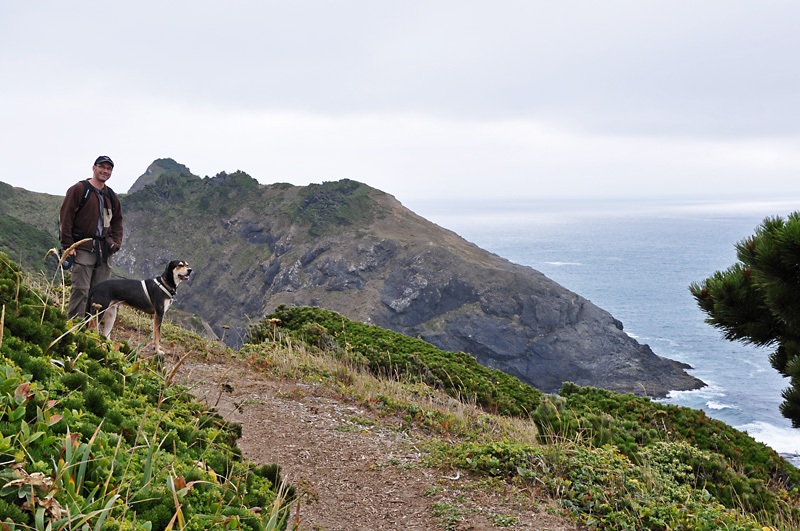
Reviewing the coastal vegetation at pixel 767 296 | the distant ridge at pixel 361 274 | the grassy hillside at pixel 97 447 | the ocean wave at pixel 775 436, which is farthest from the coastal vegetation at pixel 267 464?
Result: the distant ridge at pixel 361 274

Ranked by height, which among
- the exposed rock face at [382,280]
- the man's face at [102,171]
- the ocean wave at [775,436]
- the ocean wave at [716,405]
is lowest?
the ocean wave at [716,405]

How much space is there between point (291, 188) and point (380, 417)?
114200 millimetres

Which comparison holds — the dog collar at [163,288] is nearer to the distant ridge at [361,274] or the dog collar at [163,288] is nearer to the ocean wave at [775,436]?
the ocean wave at [775,436]

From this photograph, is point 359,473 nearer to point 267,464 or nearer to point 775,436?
point 267,464

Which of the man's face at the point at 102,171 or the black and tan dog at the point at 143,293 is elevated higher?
the man's face at the point at 102,171

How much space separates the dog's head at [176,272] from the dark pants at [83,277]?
829 mm

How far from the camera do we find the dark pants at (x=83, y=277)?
702cm

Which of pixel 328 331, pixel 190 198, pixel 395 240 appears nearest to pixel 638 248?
pixel 395 240

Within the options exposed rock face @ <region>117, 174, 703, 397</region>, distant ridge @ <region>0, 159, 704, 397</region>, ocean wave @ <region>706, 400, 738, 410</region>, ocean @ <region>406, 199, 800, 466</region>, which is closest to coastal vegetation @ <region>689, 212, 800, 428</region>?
ocean @ <region>406, 199, 800, 466</region>

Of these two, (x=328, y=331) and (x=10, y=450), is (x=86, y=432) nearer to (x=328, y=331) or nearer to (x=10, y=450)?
(x=10, y=450)

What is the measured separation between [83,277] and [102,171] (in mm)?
1545

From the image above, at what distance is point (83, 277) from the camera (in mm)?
7098

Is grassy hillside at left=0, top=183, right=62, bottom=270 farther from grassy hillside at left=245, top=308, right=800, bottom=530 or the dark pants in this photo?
grassy hillside at left=245, top=308, right=800, bottom=530

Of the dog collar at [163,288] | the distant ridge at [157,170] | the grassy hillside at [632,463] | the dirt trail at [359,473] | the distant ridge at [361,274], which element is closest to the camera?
the dirt trail at [359,473]
